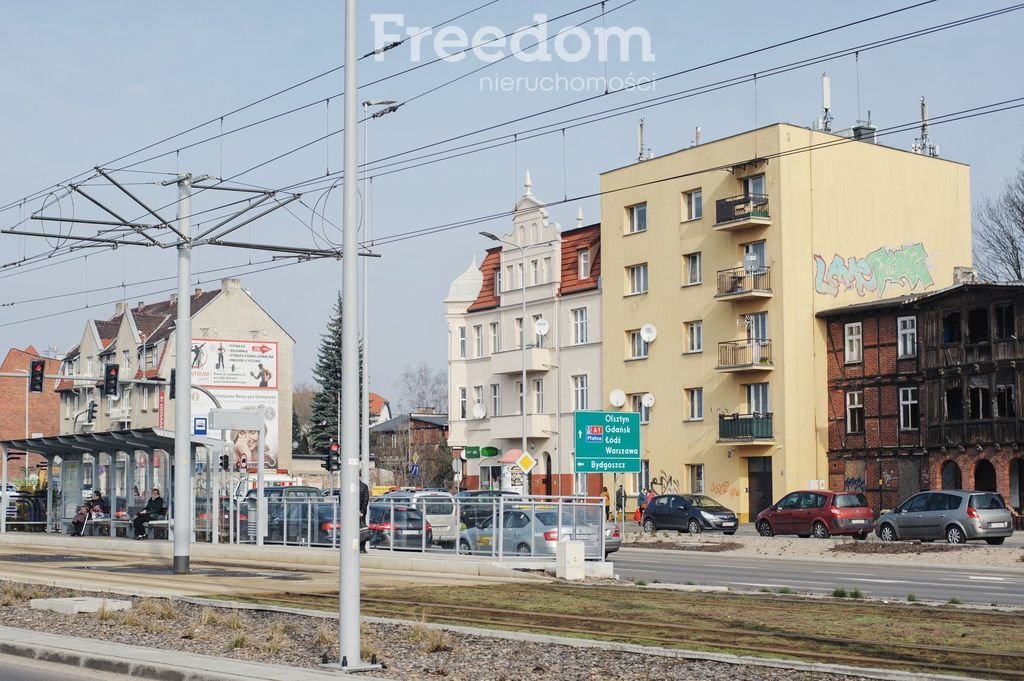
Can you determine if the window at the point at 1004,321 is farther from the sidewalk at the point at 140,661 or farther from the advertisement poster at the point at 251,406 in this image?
the advertisement poster at the point at 251,406

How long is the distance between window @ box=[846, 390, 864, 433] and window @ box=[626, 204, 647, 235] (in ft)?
39.9

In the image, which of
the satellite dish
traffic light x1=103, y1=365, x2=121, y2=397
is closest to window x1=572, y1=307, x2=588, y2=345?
the satellite dish

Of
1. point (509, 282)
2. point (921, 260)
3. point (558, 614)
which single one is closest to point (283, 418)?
point (509, 282)

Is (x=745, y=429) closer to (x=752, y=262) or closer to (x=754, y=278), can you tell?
(x=754, y=278)

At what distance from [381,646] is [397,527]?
1785cm

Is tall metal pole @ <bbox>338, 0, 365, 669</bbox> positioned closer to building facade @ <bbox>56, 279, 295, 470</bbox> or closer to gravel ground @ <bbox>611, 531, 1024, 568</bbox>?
gravel ground @ <bbox>611, 531, 1024, 568</bbox>

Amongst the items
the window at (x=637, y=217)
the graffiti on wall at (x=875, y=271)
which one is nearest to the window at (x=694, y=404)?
the graffiti on wall at (x=875, y=271)

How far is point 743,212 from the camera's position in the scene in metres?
55.4

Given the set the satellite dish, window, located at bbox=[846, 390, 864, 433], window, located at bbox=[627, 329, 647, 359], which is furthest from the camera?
window, located at bbox=[627, 329, 647, 359]

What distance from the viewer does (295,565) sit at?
3020 centimetres

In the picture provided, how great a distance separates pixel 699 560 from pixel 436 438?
200ft

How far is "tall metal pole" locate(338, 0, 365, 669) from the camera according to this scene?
12.4 metres

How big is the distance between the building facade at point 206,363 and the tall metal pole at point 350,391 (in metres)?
70.4

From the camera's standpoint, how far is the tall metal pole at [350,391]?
40.7 ft
